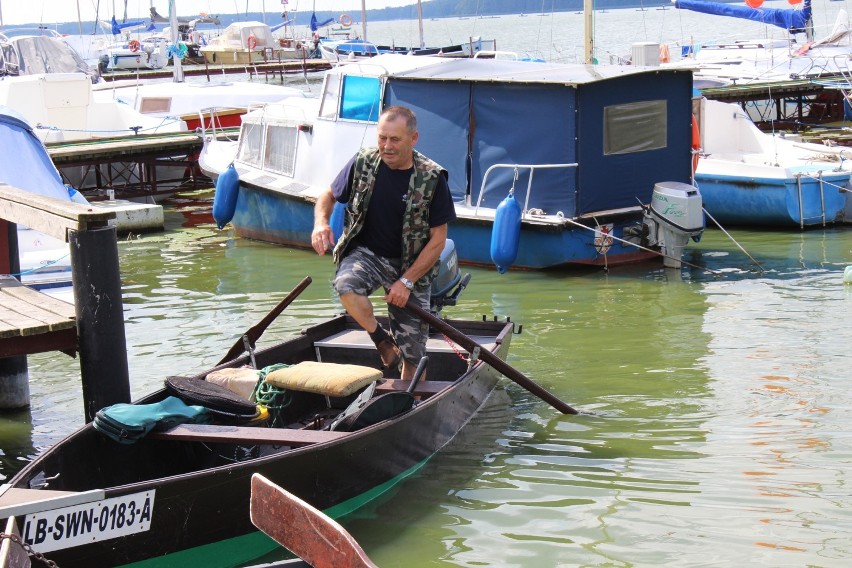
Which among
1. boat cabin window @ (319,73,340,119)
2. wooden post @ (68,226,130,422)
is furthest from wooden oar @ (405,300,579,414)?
boat cabin window @ (319,73,340,119)

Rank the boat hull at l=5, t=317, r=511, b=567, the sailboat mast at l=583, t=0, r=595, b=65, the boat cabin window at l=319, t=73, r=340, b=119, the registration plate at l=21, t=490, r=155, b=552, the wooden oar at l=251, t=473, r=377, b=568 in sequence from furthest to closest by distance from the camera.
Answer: the sailboat mast at l=583, t=0, r=595, b=65 < the boat cabin window at l=319, t=73, r=340, b=119 < the boat hull at l=5, t=317, r=511, b=567 < the registration plate at l=21, t=490, r=155, b=552 < the wooden oar at l=251, t=473, r=377, b=568

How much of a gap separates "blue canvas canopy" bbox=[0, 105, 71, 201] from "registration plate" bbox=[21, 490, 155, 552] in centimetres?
620

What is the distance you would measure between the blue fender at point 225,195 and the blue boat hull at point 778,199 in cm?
671

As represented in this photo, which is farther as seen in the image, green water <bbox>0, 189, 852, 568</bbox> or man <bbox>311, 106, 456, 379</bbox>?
man <bbox>311, 106, 456, 379</bbox>

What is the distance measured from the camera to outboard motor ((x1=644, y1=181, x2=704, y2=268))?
13.8 m

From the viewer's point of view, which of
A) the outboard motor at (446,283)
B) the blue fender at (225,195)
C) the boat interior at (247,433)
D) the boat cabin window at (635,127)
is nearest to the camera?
the boat interior at (247,433)

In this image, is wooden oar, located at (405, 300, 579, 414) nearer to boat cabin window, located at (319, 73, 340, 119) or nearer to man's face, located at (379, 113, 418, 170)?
man's face, located at (379, 113, 418, 170)

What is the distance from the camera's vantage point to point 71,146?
20.7 m

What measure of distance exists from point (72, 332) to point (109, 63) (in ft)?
169

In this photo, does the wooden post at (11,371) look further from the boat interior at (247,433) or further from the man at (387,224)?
the man at (387,224)

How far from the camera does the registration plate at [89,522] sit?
513 centimetres

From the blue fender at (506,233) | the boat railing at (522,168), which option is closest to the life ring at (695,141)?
the boat railing at (522,168)

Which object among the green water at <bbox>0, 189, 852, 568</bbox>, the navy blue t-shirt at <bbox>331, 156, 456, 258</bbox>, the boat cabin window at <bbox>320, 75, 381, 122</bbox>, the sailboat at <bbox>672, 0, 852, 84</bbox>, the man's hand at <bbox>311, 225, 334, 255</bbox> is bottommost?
the green water at <bbox>0, 189, 852, 568</bbox>

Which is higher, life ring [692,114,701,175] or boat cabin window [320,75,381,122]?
boat cabin window [320,75,381,122]
